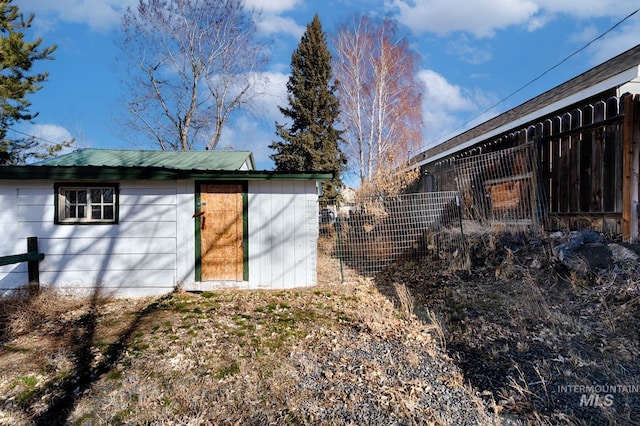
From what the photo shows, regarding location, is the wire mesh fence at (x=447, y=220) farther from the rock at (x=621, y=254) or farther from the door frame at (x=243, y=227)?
the door frame at (x=243, y=227)

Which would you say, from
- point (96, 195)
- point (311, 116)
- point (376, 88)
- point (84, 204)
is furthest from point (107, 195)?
point (376, 88)

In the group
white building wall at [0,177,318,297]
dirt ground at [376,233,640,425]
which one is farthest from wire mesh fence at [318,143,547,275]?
white building wall at [0,177,318,297]

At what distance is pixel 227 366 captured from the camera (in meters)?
3.03

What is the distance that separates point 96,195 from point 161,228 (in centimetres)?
124

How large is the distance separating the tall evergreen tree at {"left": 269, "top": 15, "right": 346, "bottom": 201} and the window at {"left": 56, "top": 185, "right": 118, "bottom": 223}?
35.5ft

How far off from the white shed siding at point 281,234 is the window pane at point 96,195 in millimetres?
2589

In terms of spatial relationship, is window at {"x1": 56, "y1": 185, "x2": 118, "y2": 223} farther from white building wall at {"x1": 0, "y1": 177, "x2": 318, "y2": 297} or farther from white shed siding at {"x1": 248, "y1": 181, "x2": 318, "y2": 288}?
white shed siding at {"x1": 248, "y1": 181, "x2": 318, "y2": 288}

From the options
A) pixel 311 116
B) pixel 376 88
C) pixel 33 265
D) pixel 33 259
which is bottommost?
pixel 33 265

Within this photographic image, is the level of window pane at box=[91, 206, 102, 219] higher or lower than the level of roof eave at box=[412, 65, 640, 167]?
lower

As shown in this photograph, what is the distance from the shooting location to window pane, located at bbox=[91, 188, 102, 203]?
18.2 ft

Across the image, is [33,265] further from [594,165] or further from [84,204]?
[594,165]

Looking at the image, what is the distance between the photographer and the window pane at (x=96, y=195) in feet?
18.2

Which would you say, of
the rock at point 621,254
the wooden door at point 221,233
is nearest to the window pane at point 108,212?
the wooden door at point 221,233

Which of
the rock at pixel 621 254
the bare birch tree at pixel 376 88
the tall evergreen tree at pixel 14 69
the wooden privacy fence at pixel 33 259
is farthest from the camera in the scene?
the bare birch tree at pixel 376 88
